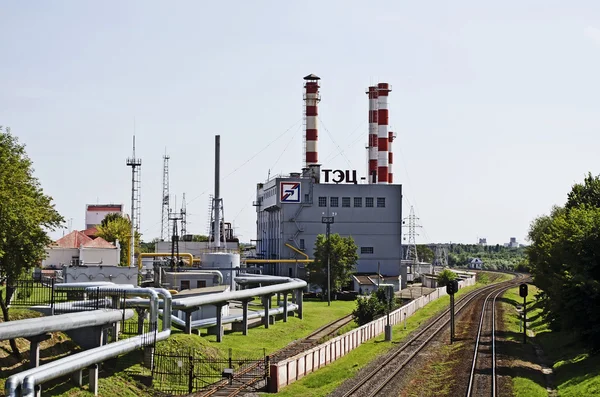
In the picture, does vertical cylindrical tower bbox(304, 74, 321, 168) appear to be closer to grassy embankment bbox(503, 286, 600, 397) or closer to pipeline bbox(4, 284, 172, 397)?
grassy embankment bbox(503, 286, 600, 397)

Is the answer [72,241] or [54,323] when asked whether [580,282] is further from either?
[72,241]

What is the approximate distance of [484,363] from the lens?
133ft

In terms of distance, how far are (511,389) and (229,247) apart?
10326 centimetres

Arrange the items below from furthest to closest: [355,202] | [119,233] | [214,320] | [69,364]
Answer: [119,233] < [355,202] < [214,320] < [69,364]

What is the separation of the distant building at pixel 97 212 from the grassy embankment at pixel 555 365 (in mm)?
136577

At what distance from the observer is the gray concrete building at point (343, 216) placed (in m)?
118

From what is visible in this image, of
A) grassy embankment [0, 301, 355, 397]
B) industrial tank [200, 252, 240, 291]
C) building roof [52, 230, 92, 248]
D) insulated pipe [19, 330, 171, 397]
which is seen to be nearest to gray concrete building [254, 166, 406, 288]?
building roof [52, 230, 92, 248]

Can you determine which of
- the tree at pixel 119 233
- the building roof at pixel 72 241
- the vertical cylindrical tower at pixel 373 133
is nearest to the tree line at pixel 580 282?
the building roof at pixel 72 241

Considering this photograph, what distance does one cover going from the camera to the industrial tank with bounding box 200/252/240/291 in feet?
Result: 251

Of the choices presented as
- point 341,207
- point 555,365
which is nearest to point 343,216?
point 341,207

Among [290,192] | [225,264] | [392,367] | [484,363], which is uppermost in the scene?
[290,192]

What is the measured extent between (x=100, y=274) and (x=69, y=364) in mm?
40080

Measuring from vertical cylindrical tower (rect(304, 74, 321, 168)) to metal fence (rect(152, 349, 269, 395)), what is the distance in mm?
77307

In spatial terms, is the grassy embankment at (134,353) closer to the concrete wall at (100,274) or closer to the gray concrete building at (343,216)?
the concrete wall at (100,274)
